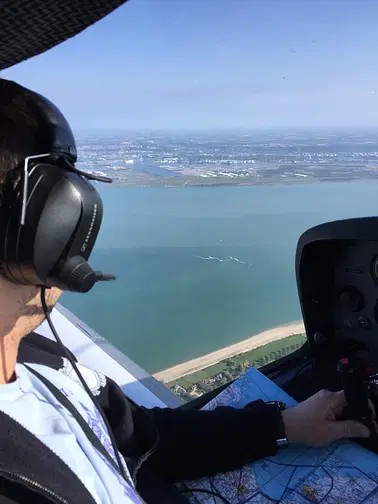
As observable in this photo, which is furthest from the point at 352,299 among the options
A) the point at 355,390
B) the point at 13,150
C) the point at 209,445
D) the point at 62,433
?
the point at 13,150

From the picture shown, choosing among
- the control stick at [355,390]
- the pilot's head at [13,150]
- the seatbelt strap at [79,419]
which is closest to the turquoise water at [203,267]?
the control stick at [355,390]

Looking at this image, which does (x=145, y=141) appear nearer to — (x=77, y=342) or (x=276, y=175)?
(x=276, y=175)

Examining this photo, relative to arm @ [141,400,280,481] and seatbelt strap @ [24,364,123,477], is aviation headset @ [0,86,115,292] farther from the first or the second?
arm @ [141,400,280,481]

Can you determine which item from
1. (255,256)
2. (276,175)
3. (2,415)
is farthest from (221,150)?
(2,415)

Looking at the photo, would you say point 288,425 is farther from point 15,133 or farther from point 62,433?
point 15,133

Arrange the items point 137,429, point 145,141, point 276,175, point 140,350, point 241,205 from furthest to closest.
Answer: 1. point 241,205
2. point 145,141
3. point 140,350
4. point 276,175
5. point 137,429

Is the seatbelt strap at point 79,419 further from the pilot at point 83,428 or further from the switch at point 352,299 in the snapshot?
the switch at point 352,299
